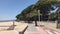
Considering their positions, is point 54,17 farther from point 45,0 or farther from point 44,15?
point 44,15

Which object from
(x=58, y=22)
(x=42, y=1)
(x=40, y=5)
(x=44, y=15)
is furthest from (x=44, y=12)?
(x=58, y=22)

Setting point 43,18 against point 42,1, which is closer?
point 42,1

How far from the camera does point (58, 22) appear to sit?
2628 cm

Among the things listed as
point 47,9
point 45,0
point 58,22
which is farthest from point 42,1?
point 58,22

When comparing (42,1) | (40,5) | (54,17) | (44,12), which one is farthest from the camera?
(44,12)

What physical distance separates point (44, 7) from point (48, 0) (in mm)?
11178

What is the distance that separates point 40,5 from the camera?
58406 mm

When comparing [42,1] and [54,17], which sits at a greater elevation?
[42,1]

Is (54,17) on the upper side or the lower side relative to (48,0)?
lower

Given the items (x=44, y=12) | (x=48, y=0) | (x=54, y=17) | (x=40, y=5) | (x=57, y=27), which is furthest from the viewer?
(x=44, y=12)

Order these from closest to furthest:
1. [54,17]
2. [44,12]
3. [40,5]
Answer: [54,17] → [40,5] → [44,12]

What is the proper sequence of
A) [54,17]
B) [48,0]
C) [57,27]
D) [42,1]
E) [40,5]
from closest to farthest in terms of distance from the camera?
[57,27]
[54,17]
[48,0]
[42,1]
[40,5]

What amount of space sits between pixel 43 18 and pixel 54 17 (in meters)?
19.2

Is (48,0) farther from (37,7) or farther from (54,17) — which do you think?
(37,7)
